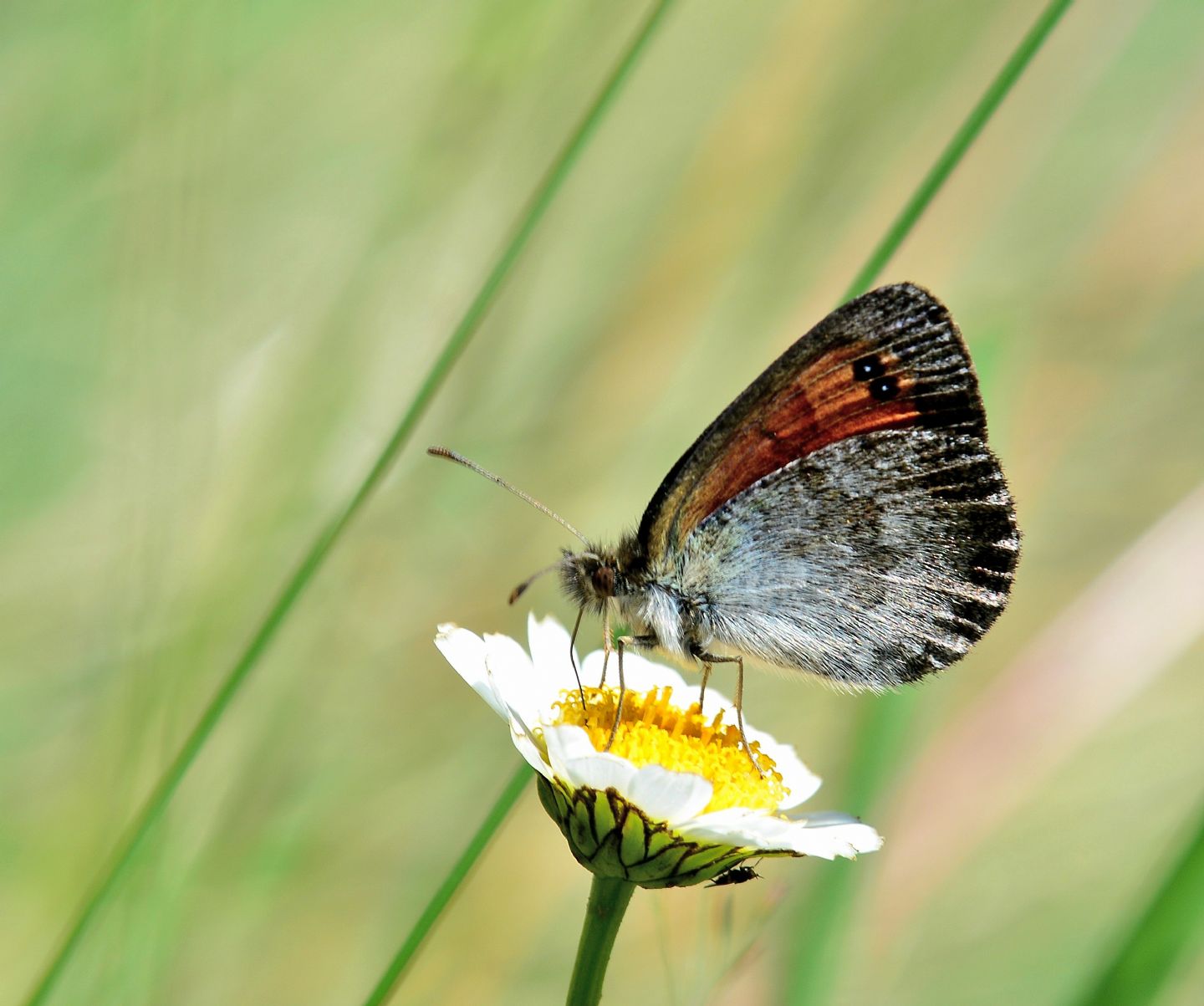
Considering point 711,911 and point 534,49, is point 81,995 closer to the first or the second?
point 711,911

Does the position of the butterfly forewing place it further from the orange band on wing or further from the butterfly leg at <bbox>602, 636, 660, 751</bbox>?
the butterfly leg at <bbox>602, 636, 660, 751</bbox>

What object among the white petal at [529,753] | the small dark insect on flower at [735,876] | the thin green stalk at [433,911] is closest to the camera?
the thin green stalk at [433,911]

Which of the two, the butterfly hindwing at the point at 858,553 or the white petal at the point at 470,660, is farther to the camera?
the butterfly hindwing at the point at 858,553

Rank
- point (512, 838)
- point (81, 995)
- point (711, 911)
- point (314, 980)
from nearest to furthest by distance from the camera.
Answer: point (81, 995) → point (711, 911) → point (314, 980) → point (512, 838)

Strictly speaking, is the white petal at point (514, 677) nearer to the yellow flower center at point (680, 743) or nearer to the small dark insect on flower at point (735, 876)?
the yellow flower center at point (680, 743)

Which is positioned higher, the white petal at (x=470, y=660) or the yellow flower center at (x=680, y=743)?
the yellow flower center at (x=680, y=743)

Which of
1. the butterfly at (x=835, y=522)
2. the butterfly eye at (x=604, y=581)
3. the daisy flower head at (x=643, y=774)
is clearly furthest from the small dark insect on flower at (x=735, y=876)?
the butterfly eye at (x=604, y=581)

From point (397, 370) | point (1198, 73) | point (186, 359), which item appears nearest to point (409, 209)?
point (397, 370)
